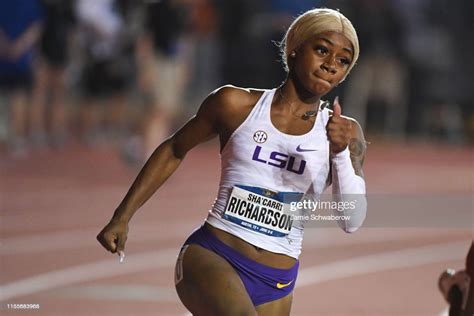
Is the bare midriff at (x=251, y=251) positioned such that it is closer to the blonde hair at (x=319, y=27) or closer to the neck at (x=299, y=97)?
the neck at (x=299, y=97)

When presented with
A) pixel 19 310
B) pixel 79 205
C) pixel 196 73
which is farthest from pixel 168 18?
pixel 196 73

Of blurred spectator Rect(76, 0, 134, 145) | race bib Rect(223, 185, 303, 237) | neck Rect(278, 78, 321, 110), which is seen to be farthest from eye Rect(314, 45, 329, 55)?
blurred spectator Rect(76, 0, 134, 145)

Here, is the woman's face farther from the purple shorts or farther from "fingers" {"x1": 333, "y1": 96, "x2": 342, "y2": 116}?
the purple shorts

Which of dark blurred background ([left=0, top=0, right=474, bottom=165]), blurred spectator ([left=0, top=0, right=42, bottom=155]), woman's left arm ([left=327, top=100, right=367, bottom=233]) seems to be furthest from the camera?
blurred spectator ([left=0, top=0, right=42, bottom=155])

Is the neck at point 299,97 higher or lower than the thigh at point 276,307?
higher

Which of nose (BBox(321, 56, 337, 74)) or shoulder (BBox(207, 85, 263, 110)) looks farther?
shoulder (BBox(207, 85, 263, 110))

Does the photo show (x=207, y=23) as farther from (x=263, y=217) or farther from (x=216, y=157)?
(x=263, y=217)

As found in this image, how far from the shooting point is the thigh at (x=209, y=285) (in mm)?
4523

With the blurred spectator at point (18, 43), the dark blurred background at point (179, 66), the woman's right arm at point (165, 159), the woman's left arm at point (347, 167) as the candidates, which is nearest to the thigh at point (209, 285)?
the woman's right arm at point (165, 159)

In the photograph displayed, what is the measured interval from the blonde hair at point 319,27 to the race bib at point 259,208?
586 mm

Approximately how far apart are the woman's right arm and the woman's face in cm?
35

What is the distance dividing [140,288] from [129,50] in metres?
8.35

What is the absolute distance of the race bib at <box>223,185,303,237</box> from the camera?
476cm

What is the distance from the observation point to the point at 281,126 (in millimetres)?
4809
